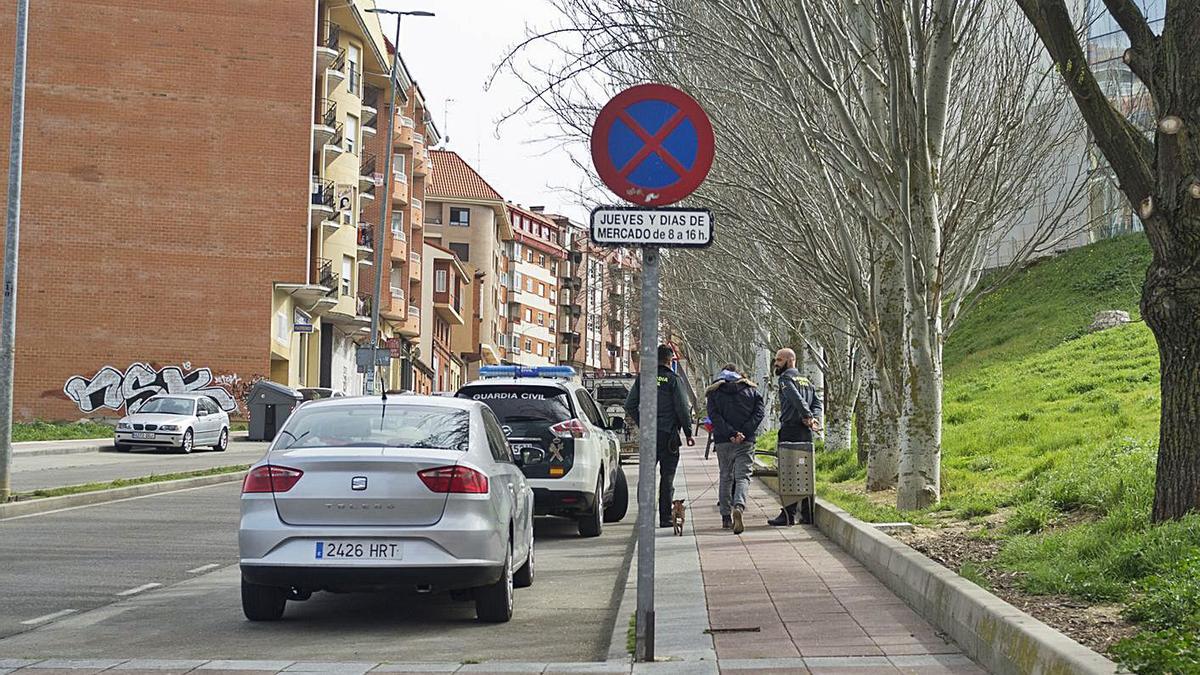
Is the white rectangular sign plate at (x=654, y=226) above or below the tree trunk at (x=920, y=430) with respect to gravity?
above

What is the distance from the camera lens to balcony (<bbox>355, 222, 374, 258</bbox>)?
207ft

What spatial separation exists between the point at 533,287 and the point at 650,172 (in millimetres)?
132824

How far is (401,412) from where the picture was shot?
31.2 ft

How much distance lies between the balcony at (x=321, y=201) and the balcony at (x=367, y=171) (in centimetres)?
629

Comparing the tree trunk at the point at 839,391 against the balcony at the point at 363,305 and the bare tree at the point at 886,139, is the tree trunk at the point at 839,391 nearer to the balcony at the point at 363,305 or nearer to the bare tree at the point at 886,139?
the bare tree at the point at 886,139

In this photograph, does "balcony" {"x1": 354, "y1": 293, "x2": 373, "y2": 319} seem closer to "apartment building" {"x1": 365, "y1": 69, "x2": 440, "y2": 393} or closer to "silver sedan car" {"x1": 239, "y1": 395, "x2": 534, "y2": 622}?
"apartment building" {"x1": 365, "y1": 69, "x2": 440, "y2": 393}

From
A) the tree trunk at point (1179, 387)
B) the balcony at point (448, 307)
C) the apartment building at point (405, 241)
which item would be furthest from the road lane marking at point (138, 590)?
the balcony at point (448, 307)

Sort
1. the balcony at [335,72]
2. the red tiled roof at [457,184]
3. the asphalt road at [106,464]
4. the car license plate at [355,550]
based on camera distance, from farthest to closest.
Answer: the red tiled roof at [457,184] → the balcony at [335,72] → the asphalt road at [106,464] → the car license plate at [355,550]

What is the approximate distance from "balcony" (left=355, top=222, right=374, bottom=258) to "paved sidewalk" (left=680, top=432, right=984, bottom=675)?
166 feet

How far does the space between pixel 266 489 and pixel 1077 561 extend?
4.82 m

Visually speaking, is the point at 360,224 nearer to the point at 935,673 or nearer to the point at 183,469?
the point at 183,469

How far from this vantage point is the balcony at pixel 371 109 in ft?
202

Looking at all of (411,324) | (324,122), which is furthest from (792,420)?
(411,324)

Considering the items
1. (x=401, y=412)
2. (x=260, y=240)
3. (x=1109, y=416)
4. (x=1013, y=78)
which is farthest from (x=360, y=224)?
(x=401, y=412)
